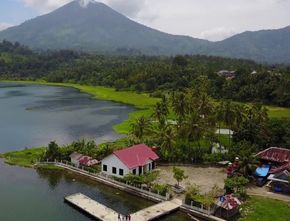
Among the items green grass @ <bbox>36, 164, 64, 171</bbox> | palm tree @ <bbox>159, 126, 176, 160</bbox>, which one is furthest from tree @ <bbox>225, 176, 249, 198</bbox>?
green grass @ <bbox>36, 164, 64, 171</bbox>

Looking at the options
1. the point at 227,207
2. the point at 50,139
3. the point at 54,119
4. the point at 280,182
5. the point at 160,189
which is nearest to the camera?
the point at 227,207

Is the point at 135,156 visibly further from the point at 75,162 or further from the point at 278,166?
the point at 278,166

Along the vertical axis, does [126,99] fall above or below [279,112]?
below

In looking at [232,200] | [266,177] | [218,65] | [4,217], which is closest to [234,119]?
[266,177]

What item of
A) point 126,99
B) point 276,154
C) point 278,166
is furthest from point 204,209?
point 126,99

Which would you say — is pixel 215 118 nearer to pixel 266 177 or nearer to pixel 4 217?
pixel 266 177

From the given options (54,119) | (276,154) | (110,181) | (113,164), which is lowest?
(110,181)

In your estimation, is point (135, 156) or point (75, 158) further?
point (75, 158)

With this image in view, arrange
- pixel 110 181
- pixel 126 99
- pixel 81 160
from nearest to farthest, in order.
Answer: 1. pixel 110 181
2. pixel 81 160
3. pixel 126 99
